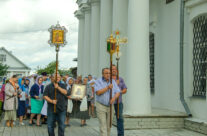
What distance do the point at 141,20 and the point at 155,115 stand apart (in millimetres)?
3212

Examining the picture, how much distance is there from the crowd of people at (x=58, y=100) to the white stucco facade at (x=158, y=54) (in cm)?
160

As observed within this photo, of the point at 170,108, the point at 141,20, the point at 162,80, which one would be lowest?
the point at 170,108

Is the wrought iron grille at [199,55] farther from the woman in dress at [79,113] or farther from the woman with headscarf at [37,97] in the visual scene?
the woman with headscarf at [37,97]

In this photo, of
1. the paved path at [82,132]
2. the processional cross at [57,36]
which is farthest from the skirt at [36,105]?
the processional cross at [57,36]

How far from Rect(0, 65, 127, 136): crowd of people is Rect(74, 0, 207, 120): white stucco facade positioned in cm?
160

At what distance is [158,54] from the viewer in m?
13.2

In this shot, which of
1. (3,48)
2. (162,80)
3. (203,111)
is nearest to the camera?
(203,111)

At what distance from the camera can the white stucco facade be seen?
413 inches

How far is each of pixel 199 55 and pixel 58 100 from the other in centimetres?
544

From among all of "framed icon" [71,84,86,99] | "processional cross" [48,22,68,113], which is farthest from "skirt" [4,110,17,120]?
"processional cross" [48,22,68,113]

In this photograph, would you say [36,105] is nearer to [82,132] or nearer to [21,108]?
[21,108]

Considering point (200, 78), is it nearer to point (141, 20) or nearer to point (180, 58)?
point (180, 58)

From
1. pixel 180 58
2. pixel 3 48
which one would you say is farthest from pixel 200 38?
pixel 3 48

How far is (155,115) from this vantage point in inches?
402
